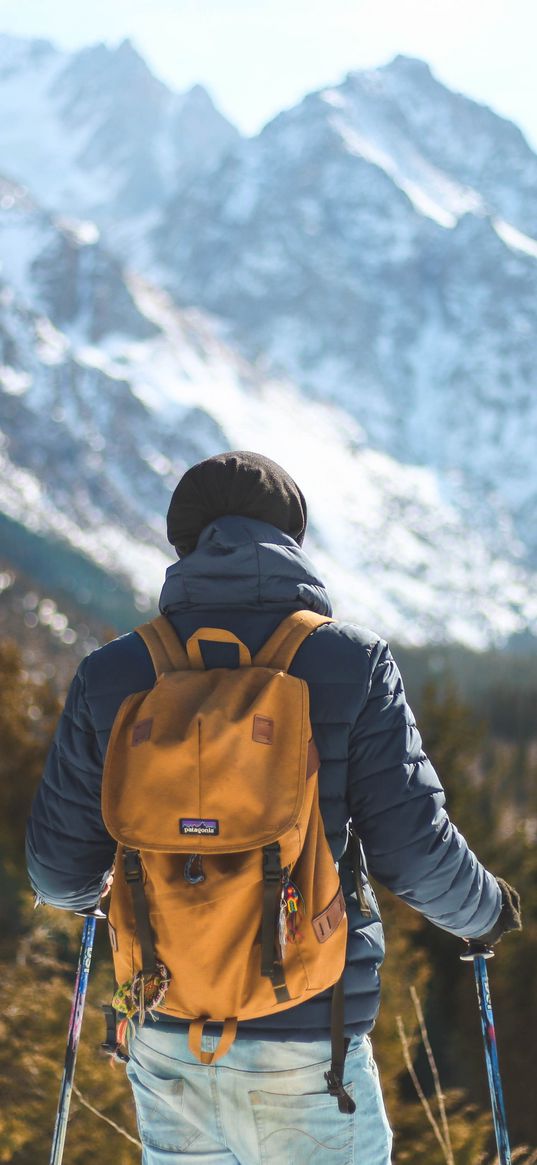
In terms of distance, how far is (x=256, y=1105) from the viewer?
2539 millimetres

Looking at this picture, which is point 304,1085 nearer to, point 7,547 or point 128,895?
point 128,895

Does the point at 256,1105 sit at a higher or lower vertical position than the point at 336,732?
lower

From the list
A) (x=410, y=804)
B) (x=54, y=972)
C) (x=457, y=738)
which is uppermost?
(x=457, y=738)

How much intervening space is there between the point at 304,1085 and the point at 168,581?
4.37 ft

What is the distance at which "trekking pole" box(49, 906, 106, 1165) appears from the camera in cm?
325

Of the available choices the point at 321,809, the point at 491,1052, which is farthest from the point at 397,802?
the point at 491,1052

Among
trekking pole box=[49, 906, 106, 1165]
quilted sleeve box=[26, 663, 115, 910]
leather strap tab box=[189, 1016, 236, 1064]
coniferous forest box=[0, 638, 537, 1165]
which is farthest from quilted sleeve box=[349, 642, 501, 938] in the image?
coniferous forest box=[0, 638, 537, 1165]

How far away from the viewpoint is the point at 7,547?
18325 centimetres

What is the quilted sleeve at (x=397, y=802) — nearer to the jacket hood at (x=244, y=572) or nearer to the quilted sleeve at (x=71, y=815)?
→ the jacket hood at (x=244, y=572)

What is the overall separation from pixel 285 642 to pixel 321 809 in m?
0.44

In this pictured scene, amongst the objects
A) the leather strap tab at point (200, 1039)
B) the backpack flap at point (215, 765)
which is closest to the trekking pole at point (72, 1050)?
the leather strap tab at point (200, 1039)

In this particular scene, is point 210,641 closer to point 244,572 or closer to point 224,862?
point 244,572

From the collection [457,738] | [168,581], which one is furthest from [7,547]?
[168,581]

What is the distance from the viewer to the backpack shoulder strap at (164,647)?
273cm
